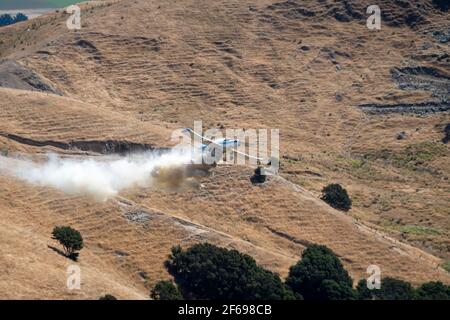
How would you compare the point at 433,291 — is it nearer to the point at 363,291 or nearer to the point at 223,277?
the point at 363,291

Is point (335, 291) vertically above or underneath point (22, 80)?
underneath

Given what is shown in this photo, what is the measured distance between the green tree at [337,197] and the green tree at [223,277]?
2027 cm

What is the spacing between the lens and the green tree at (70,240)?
65188mm

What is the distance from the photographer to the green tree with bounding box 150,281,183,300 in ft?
202

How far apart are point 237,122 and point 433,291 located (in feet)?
149

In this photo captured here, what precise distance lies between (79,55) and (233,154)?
42777 mm

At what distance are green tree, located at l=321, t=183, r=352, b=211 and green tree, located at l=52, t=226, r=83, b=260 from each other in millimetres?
29328

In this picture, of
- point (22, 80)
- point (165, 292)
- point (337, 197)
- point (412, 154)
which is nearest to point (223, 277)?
point (165, 292)

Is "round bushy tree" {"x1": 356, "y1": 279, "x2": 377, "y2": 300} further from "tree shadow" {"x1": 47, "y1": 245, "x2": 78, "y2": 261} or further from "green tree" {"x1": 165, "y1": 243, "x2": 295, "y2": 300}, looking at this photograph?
"tree shadow" {"x1": 47, "y1": 245, "x2": 78, "y2": 261}

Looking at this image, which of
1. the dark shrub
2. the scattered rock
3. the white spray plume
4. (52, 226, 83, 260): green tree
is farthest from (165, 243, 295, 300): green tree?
the scattered rock

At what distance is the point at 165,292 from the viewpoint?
202ft

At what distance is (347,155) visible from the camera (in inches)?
4176

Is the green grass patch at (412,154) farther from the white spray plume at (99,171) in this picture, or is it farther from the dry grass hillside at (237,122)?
the white spray plume at (99,171)
